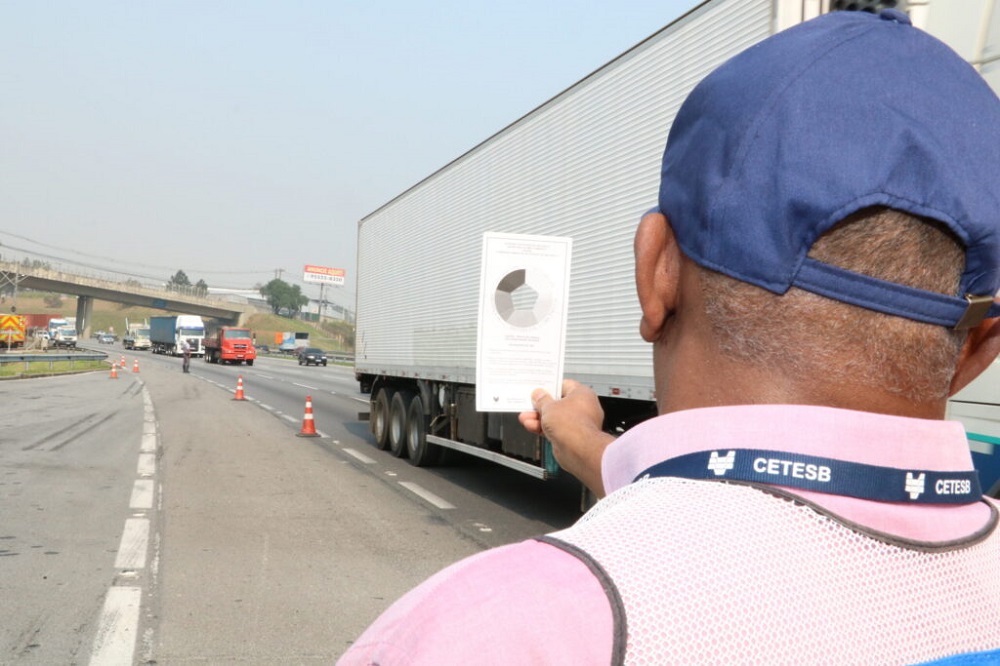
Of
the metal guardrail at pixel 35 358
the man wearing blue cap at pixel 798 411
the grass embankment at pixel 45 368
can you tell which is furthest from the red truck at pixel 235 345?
the man wearing blue cap at pixel 798 411

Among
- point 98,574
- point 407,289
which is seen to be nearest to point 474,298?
point 407,289

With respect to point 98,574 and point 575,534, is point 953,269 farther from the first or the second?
point 98,574

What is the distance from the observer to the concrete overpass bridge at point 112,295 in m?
93.2

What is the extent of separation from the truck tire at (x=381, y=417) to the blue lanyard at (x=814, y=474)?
14463 millimetres

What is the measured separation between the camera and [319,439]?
56.1ft

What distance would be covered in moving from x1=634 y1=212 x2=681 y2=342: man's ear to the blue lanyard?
23 centimetres

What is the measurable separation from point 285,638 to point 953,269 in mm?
5127

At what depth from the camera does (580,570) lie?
0.73 metres

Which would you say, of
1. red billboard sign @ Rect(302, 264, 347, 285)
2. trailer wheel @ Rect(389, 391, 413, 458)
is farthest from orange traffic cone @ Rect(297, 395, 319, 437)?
red billboard sign @ Rect(302, 264, 347, 285)

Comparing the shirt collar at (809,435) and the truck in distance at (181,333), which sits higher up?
the truck in distance at (181,333)

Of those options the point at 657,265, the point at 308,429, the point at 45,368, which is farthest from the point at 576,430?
the point at 45,368

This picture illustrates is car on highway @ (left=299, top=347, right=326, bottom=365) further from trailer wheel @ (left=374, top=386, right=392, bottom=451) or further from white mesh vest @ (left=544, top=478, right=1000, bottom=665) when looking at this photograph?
white mesh vest @ (left=544, top=478, right=1000, bottom=665)

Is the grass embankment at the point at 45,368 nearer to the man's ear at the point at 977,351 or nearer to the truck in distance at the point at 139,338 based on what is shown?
the man's ear at the point at 977,351

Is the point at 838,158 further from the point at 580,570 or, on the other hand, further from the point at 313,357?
the point at 313,357
